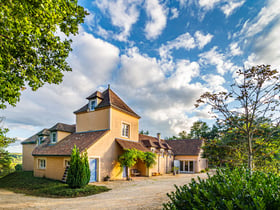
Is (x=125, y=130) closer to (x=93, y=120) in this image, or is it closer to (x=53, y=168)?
(x=93, y=120)

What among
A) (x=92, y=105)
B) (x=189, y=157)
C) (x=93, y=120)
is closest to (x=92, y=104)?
(x=92, y=105)

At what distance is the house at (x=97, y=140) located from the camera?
15.5 metres

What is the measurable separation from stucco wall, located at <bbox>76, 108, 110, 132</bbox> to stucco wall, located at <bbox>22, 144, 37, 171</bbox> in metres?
13.3

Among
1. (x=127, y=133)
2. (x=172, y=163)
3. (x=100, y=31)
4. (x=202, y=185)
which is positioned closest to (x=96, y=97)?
(x=127, y=133)

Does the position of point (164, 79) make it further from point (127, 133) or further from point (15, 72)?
point (15, 72)

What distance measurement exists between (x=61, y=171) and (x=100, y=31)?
13.3m

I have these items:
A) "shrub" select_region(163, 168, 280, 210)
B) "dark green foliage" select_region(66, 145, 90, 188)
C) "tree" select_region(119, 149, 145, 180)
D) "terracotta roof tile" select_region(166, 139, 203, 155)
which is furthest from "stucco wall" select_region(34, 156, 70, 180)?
"terracotta roof tile" select_region(166, 139, 203, 155)

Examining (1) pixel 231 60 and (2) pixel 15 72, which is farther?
(1) pixel 231 60

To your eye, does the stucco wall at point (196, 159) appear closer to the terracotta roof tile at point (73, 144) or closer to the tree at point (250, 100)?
the terracotta roof tile at point (73, 144)

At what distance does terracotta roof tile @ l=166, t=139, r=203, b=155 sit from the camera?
29.5 metres

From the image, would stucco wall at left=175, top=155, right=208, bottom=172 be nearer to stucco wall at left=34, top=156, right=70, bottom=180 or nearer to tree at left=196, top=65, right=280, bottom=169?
stucco wall at left=34, top=156, right=70, bottom=180

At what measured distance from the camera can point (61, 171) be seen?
51.3 feet

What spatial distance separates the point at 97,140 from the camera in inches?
605

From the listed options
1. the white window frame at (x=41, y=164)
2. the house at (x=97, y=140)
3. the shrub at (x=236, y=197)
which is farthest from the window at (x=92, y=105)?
the shrub at (x=236, y=197)
